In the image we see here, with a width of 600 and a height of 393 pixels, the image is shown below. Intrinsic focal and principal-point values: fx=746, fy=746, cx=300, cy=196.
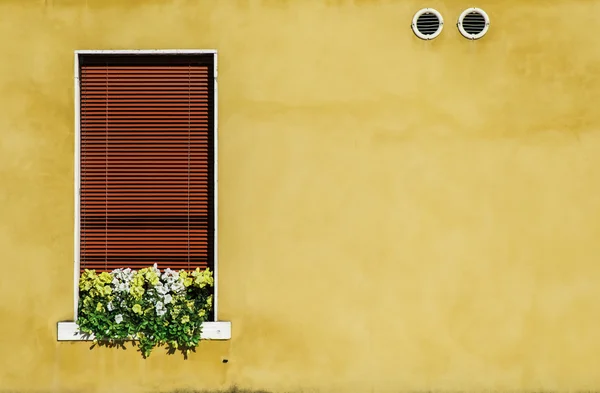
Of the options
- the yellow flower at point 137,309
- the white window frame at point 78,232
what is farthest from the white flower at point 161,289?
the white window frame at point 78,232

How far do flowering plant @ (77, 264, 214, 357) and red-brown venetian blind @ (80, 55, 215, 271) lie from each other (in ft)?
0.60

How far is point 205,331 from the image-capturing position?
666cm

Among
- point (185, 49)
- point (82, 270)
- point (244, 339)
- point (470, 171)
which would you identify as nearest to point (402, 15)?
point (470, 171)

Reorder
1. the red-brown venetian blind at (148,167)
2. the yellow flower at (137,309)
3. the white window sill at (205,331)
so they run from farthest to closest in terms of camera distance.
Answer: the red-brown venetian blind at (148,167), the white window sill at (205,331), the yellow flower at (137,309)

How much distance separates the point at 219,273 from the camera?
6707mm

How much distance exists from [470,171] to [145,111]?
300 centimetres

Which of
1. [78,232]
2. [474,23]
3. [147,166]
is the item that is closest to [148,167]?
[147,166]

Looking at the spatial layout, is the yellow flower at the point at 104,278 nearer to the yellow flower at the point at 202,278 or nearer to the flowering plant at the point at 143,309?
the flowering plant at the point at 143,309

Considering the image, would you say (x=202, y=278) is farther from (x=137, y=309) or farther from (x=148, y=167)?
(x=148, y=167)

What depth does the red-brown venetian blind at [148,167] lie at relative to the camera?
22.3 feet

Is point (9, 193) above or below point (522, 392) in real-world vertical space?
above

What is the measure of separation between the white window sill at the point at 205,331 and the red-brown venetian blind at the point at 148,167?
22.2 inches

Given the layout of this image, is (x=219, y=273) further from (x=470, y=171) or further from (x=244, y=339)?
(x=470, y=171)

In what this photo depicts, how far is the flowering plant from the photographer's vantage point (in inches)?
258
